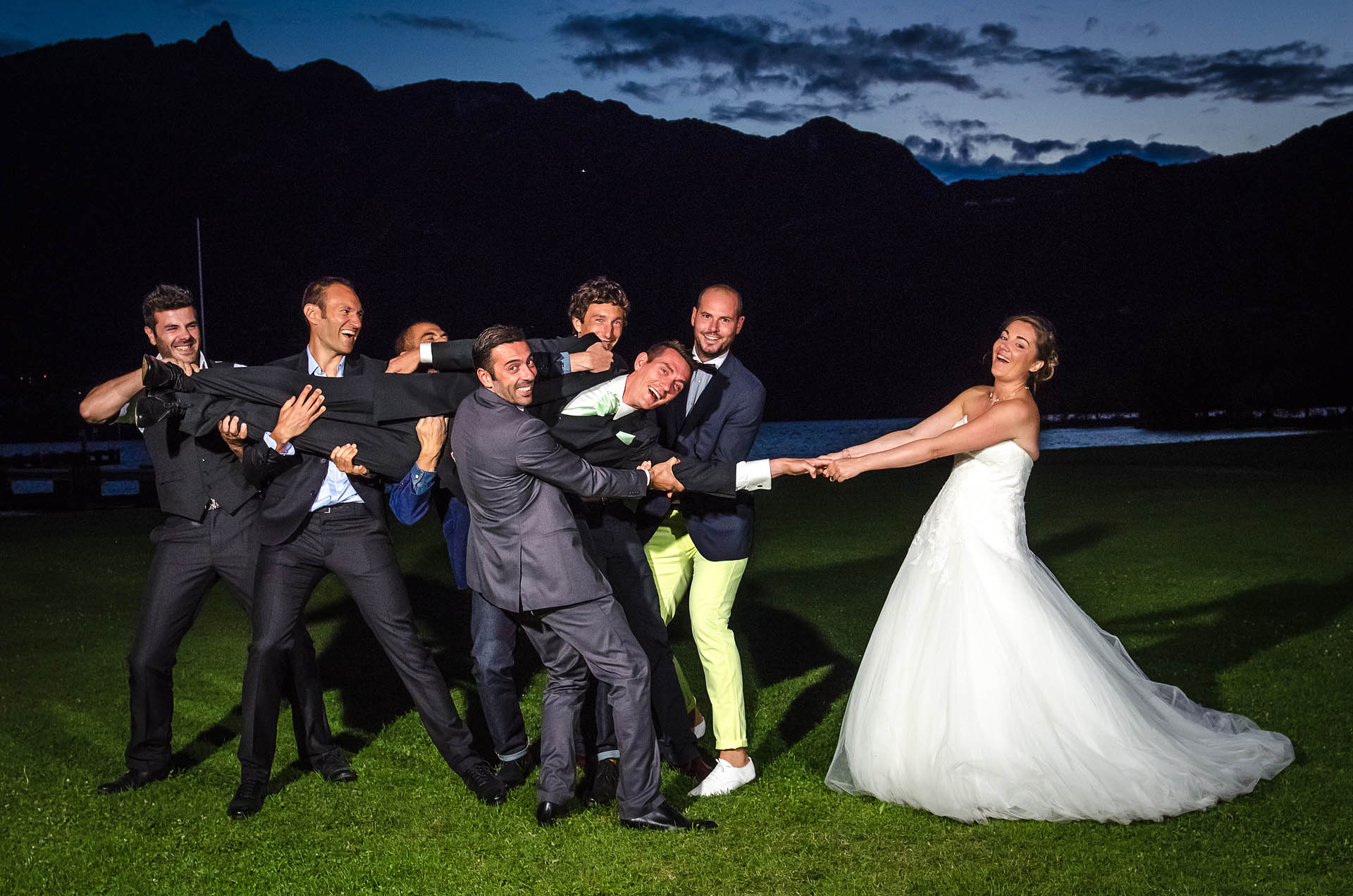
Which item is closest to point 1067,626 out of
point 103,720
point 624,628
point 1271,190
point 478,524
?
point 624,628

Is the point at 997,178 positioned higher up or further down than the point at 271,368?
higher up

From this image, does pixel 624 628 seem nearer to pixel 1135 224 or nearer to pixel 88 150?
pixel 1135 224

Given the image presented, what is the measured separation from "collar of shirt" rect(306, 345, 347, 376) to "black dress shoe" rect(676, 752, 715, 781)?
9.68 ft

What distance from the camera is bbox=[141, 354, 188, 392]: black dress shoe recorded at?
506 cm

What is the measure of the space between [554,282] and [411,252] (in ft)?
77.4

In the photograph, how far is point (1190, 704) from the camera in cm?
600

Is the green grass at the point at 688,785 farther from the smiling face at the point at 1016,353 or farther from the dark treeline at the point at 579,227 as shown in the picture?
the dark treeline at the point at 579,227

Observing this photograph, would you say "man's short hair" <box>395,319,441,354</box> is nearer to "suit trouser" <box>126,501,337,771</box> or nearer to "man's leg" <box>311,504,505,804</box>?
"suit trouser" <box>126,501,337,771</box>

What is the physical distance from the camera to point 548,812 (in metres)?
5.07

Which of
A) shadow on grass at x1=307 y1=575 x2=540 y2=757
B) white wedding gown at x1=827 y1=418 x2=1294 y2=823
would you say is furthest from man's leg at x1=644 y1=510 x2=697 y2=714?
shadow on grass at x1=307 y1=575 x2=540 y2=757

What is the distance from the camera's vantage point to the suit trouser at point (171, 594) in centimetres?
557

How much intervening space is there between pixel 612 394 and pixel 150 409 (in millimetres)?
2349

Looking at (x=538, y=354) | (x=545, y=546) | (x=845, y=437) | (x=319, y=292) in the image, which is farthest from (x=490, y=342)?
(x=845, y=437)

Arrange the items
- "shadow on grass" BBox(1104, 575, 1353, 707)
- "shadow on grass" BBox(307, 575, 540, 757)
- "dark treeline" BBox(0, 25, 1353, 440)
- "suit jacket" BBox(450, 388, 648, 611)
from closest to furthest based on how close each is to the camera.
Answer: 1. "suit jacket" BBox(450, 388, 648, 611)
2. "shadow on grass" BBox(307, 575, 540, 757)
3. "shadow on grass" BBox(1104, 575, 1353, 707)
4. "dark treeline" BBox(0, 25, 1353, 440)
